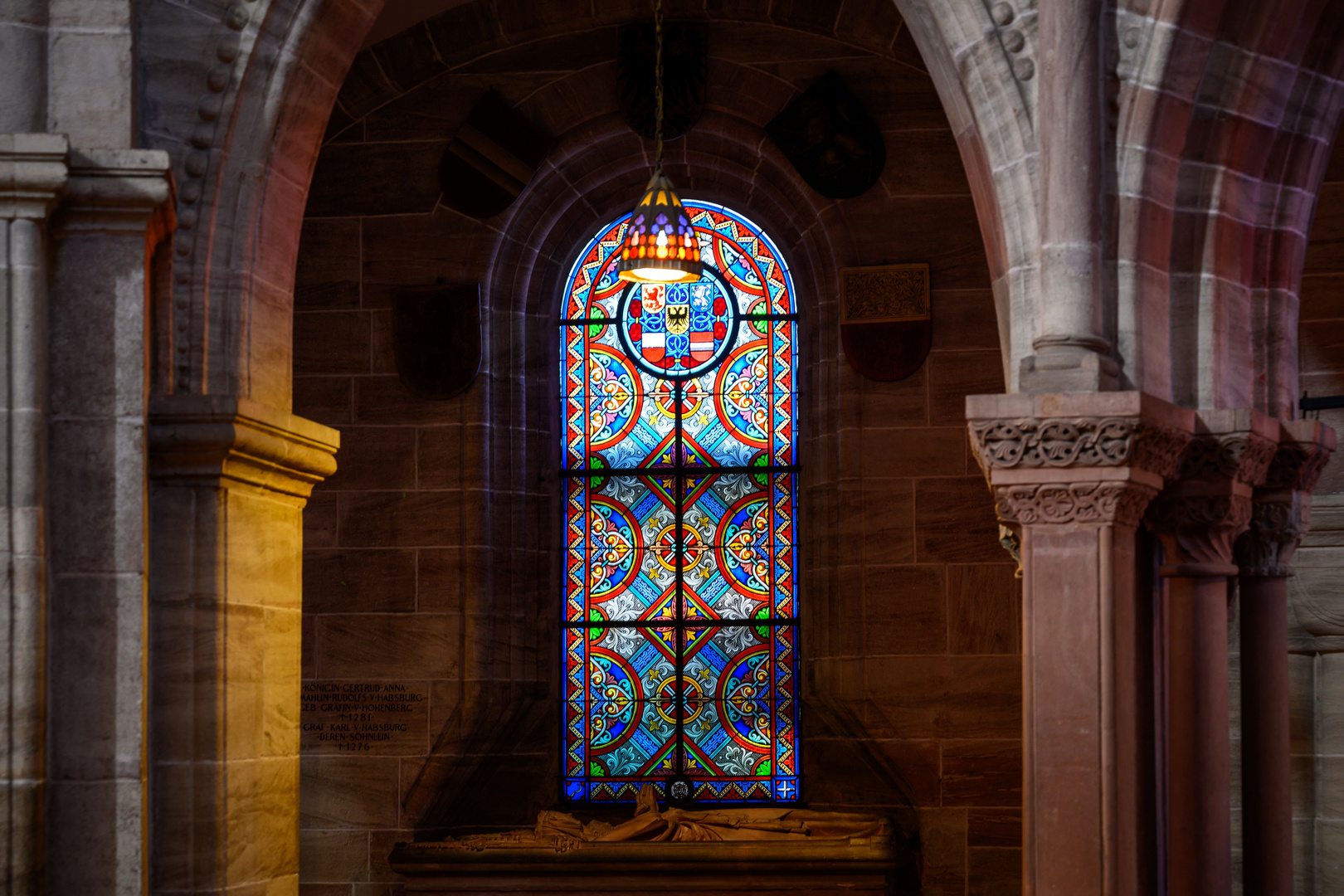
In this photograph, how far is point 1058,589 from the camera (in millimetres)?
4691

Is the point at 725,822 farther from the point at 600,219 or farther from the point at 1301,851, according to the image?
the point at 600,219

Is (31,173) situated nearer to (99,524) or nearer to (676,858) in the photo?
(99,524)

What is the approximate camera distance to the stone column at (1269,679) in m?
5.34

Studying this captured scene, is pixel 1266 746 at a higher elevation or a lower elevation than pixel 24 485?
lower

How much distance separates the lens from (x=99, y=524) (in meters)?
4.62

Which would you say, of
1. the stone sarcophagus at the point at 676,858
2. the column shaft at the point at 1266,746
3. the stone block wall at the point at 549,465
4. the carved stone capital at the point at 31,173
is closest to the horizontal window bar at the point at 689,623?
the stone block wall at the point at 549,465

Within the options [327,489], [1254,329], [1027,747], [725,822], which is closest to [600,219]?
[327,489]

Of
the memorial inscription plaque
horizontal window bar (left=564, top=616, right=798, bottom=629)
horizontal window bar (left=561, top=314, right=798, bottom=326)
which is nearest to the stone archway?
the memorial inscription plaque

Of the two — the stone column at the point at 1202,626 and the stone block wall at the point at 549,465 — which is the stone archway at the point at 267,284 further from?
the stone block wall at the point at 549,465

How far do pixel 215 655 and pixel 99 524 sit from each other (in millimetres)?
605

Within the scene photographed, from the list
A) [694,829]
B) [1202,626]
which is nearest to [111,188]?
[1202,626]

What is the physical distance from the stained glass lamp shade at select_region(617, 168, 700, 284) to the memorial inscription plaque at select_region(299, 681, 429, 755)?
3118 millimetres

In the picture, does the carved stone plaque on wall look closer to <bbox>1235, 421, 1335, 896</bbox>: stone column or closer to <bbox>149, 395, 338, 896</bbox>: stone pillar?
<bbox>1235, 421, 1335, 896</bbox>: stone column

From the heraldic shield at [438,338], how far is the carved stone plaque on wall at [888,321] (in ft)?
6.63
